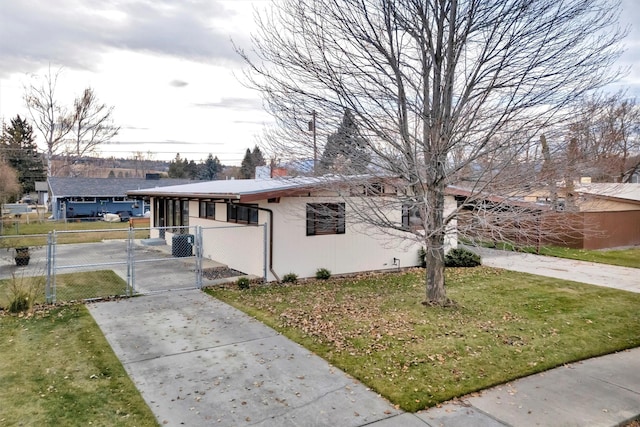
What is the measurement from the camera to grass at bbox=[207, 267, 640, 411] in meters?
5.50

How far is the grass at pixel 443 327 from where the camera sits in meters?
5.50

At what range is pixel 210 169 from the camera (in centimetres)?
6644

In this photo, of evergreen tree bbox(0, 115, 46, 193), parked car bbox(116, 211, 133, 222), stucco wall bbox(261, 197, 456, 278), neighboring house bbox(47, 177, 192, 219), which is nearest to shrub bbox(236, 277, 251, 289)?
stucco wall bbox(261, 197, 456, 278)

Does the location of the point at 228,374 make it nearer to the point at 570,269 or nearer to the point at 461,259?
the point at 461,259

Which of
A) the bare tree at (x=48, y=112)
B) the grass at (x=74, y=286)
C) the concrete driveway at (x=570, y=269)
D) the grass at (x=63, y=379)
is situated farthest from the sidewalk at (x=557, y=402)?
the bare tree at (x=48, y=112)

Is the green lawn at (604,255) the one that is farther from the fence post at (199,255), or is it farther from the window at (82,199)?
the window at (82,199)

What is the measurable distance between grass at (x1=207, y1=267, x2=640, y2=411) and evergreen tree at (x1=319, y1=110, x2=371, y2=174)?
2.93 metres

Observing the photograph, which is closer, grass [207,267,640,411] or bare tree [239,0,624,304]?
grass [207,267,640,411]

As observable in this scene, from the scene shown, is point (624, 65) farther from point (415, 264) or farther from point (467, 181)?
point (415, 264)

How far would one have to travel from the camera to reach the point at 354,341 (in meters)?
6.67

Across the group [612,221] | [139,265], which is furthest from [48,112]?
[612,221]

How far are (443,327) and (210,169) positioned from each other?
62843 millimetres

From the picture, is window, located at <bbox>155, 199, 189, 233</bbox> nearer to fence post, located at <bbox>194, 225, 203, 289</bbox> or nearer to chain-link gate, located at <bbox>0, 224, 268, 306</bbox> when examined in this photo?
chain-link gate, located at <bbox>0, 224, 268, 306</bbox>

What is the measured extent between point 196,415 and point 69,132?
40080 mm
